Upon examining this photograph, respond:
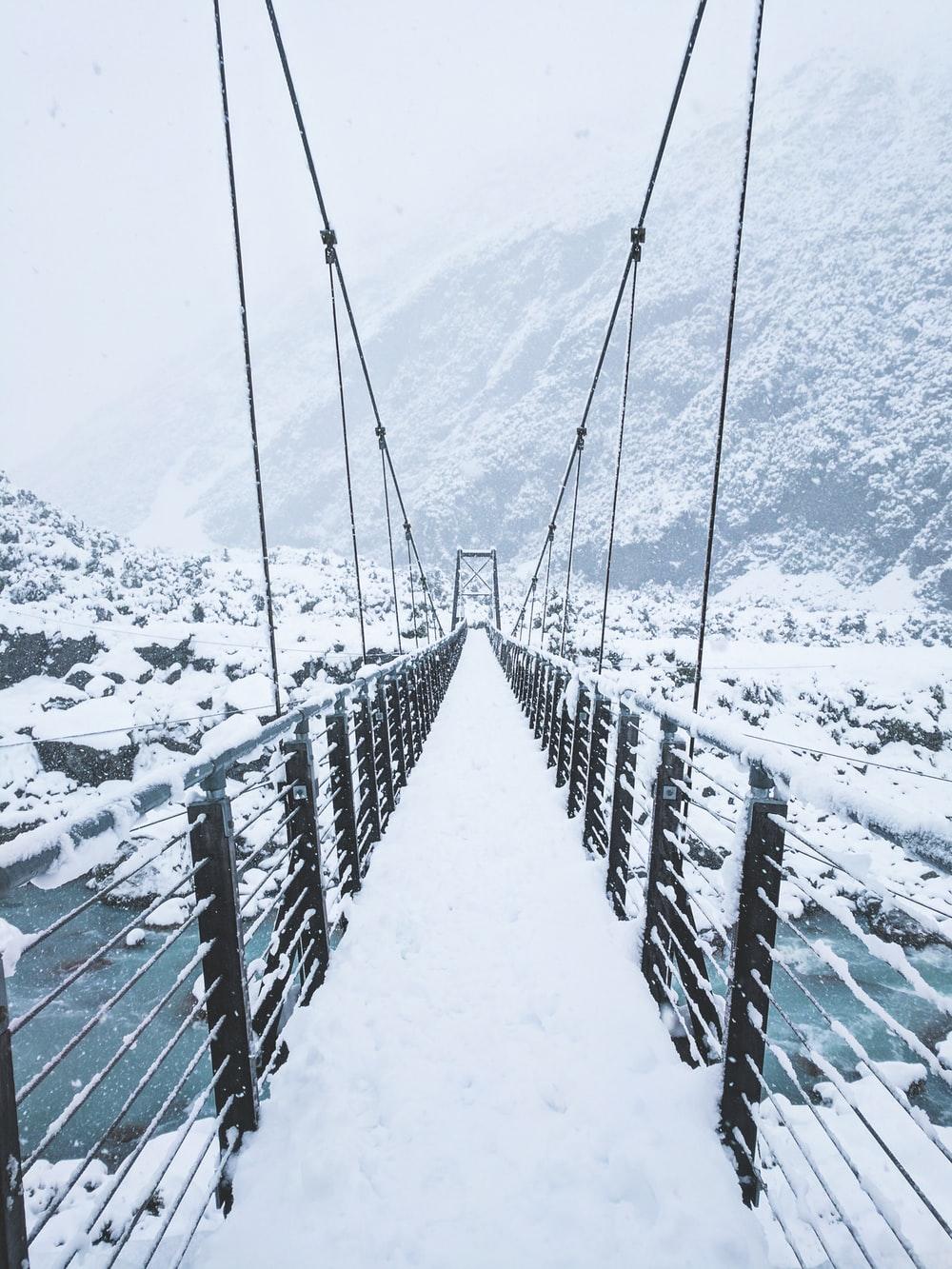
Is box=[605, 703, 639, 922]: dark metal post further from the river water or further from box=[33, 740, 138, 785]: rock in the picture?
box=[33, 740, 138, 785]: rock

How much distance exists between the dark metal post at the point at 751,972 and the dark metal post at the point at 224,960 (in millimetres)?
1475

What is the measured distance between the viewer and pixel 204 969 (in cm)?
178

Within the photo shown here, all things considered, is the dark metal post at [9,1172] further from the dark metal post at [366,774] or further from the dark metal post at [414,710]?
the dark metal post at [414,710]

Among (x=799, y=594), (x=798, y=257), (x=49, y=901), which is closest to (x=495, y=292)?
(x=798, y=257)

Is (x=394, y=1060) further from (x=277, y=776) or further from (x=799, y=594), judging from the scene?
(x=799, y=594)

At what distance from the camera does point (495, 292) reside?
140625 millimetres

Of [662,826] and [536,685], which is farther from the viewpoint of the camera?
[536,685]

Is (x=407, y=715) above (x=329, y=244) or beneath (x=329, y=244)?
beneath

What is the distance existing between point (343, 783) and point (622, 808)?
158 centimetres

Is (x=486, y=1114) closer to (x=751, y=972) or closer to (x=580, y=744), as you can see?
(x=751, y=972)

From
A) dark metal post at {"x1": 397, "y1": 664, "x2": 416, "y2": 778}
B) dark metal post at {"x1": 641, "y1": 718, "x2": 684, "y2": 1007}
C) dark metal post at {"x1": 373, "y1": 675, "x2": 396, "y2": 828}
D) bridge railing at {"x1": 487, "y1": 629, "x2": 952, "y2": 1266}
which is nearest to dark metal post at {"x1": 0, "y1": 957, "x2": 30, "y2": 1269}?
bridge railing at {"x1": 487, "y1": 629, "x2": 952, "y2": 1266}

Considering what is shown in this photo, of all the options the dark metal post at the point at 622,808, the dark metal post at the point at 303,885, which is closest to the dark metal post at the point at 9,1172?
the dark metal post at the point at 303,885

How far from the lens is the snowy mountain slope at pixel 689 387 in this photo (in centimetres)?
6888

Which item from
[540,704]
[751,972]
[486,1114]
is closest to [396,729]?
[540,704]
